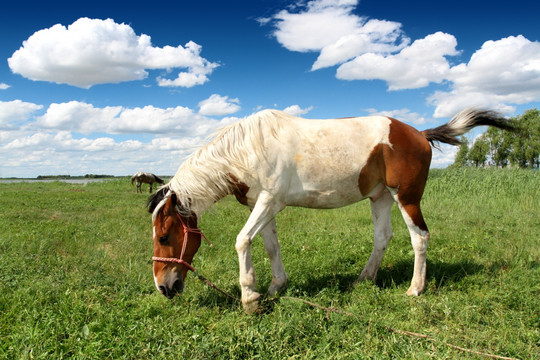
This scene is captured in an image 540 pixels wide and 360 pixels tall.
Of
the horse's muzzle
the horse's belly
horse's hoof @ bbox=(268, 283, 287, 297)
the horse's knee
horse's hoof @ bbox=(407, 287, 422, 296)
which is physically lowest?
horse's hoof @ bbox=(407, 287, 422, 296)

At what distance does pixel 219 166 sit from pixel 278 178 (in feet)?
2.05

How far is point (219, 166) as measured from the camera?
387 centimetres

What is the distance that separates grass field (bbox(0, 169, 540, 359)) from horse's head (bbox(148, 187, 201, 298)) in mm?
283

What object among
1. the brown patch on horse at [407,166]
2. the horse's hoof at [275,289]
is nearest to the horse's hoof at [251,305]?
the horse's hoof at [275,289]

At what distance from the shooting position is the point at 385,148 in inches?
169

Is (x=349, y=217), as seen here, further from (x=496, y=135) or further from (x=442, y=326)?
(x=496, y=135)

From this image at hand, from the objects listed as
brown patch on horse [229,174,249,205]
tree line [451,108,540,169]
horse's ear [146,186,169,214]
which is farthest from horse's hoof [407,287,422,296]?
tree line [451,108,540,169]

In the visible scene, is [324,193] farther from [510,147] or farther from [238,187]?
[510,147]

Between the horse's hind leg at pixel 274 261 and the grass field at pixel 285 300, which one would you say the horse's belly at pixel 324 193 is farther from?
the grass field at pixel 285 300

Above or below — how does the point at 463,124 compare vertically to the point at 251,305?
above

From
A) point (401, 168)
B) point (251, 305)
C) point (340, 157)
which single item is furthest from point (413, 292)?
point (251, 305)

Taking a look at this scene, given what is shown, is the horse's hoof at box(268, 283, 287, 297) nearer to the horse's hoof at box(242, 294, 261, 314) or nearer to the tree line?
the horse's hoof at box(242, 294, 261, 314)

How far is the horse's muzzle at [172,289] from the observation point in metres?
3.78

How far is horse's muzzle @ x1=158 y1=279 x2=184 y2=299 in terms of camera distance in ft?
12.4
